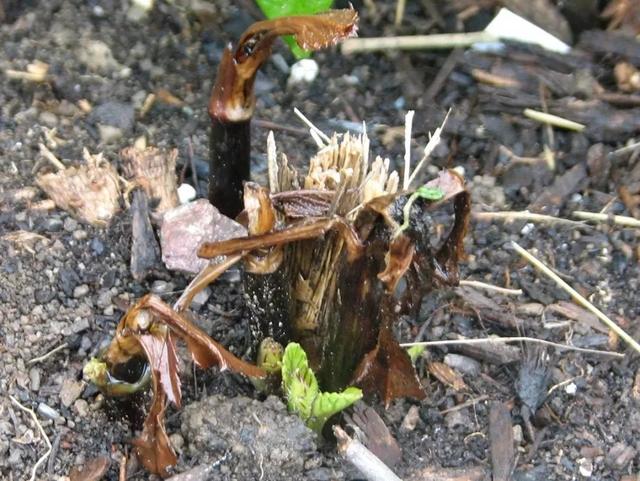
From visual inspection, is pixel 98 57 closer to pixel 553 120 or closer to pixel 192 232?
pixel 192 232

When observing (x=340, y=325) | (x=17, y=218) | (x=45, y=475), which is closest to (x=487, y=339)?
(x=340, y=325)

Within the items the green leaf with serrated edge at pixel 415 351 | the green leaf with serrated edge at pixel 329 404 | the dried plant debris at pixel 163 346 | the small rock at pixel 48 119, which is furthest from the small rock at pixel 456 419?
the small rock at pixel 48 119

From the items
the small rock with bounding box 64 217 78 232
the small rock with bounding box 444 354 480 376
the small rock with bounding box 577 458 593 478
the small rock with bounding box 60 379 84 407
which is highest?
the small rock with bounding box 64 217 78 232

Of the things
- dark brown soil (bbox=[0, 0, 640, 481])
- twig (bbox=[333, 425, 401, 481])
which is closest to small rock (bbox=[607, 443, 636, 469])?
dark brown soil (bbox=[0, 0, 640, 481])

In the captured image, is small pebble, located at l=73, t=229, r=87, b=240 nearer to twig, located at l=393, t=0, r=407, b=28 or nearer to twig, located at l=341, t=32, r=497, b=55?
twig, located at l=341, t=32, r=497, b=55

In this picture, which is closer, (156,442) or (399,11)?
(156,442)

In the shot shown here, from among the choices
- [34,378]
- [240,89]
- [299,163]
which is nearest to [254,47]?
[240,89]

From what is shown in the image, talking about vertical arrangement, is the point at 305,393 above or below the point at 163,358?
below
